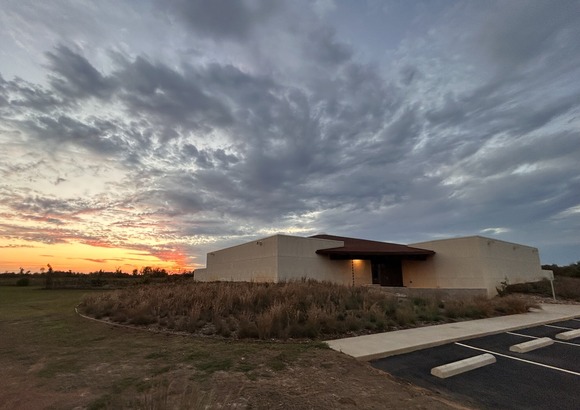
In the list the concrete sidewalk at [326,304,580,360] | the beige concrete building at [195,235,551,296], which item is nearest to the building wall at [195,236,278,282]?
the beige concrete building at [195,235,551,296]

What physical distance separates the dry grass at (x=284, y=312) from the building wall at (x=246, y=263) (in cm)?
949

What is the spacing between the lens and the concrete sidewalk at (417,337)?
771 cm

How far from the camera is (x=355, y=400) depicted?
4992mm

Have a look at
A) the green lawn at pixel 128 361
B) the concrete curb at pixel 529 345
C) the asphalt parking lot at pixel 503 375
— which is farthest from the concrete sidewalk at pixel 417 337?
the concrete curb at pixel 529 345

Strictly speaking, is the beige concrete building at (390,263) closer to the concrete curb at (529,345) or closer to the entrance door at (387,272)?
the entrance door at (387,272)

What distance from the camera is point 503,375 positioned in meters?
6.43

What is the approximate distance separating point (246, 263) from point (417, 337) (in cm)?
2038

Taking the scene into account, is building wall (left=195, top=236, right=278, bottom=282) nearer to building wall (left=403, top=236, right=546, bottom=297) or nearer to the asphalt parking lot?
building wall (left=403, top=236, right=546, bottom=297)

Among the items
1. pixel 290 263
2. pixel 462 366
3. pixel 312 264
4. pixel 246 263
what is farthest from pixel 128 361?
pixel 246 263

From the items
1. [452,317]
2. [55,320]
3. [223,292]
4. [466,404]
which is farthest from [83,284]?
[466,404]

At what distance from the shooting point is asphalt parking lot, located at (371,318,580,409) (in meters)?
5.29

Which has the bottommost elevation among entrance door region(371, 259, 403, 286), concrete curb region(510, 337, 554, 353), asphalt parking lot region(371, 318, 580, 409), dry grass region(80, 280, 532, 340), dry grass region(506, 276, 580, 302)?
asphalt parking lot region(371, 318, 580, 409)

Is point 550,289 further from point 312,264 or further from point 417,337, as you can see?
point 417,337

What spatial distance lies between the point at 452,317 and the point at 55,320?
16.1 meters
